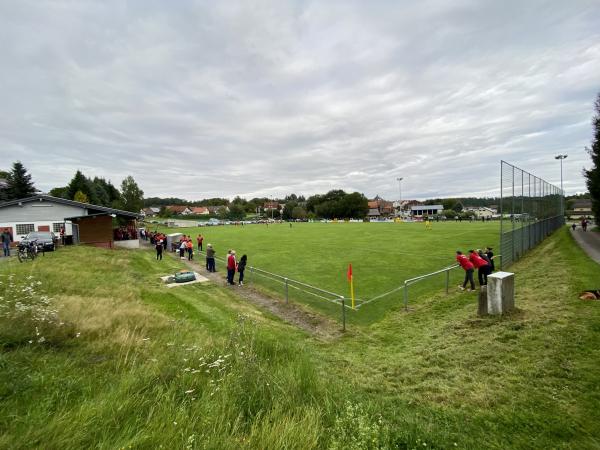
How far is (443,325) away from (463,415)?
493 cm

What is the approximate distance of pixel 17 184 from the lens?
5847cm

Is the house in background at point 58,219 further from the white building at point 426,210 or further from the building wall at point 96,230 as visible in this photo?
the white building at point 426,210

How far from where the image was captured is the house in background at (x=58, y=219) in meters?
24.8

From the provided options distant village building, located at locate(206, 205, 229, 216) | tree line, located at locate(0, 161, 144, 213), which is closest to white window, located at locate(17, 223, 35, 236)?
tree line, located at locate(0, 161, 144, 213)

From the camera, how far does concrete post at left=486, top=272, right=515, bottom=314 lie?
784 cm

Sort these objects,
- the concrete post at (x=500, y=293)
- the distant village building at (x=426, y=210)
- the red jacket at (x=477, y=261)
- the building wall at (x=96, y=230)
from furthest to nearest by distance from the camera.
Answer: the distant village building at (x=426, y=210)
the building wall at (x=96, y=230)
the red jacket at (x=477, y=261)
the concrete post at (x=500, y=293)

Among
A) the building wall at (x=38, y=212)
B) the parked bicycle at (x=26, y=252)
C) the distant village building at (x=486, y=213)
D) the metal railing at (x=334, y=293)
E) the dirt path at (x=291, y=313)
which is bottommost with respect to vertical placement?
the dirt path at (x=291, y=313)

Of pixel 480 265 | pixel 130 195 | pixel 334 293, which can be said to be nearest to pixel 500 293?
pixel 480 265

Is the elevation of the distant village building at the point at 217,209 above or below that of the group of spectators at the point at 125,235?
above

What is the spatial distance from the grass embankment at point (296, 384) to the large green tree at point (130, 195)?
67682 mm

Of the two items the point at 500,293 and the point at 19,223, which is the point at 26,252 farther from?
the point at 500,293

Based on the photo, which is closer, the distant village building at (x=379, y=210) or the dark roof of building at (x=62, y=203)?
the dark roof of building at (x=62, y=203)

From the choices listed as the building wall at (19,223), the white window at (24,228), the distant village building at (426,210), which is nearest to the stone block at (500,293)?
the building wall at (19,223)

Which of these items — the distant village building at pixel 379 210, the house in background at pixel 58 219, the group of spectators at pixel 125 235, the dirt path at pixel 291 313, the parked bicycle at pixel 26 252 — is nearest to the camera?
the dirt path at pixel 291 313
